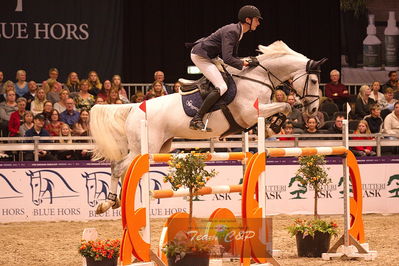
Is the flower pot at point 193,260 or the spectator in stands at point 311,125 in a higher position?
the spectator in stands at point 311,125

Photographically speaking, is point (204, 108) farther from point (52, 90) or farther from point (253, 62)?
point (52, 90)

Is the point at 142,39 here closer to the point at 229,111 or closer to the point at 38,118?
the point at 38,118

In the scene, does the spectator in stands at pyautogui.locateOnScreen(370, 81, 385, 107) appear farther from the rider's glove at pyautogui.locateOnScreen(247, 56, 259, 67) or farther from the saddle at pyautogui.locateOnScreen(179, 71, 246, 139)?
the saddle at pyautogui.locateOnScreen(179, 71, 246, 139)

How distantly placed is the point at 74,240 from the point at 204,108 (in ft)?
8.23

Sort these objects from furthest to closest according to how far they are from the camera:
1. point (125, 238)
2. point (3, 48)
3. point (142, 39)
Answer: point (142, 39), point (3, 48), point (125, 238)

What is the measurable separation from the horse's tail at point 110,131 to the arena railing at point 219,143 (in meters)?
2.37

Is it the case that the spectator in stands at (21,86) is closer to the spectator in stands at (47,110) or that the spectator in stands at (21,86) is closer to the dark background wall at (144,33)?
the spectator in stands at (47,110)

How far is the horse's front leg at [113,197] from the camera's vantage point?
7.33 meters

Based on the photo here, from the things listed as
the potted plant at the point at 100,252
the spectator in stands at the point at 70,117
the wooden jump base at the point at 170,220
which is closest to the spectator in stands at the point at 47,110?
the spectator in stands at the point at 70,117

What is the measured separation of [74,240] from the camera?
905 centimetres

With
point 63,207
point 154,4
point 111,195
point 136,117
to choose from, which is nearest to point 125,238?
point 111,195

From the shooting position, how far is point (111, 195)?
752 cm

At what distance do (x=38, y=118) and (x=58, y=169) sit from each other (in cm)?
81

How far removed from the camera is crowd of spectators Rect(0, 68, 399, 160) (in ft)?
37.6
